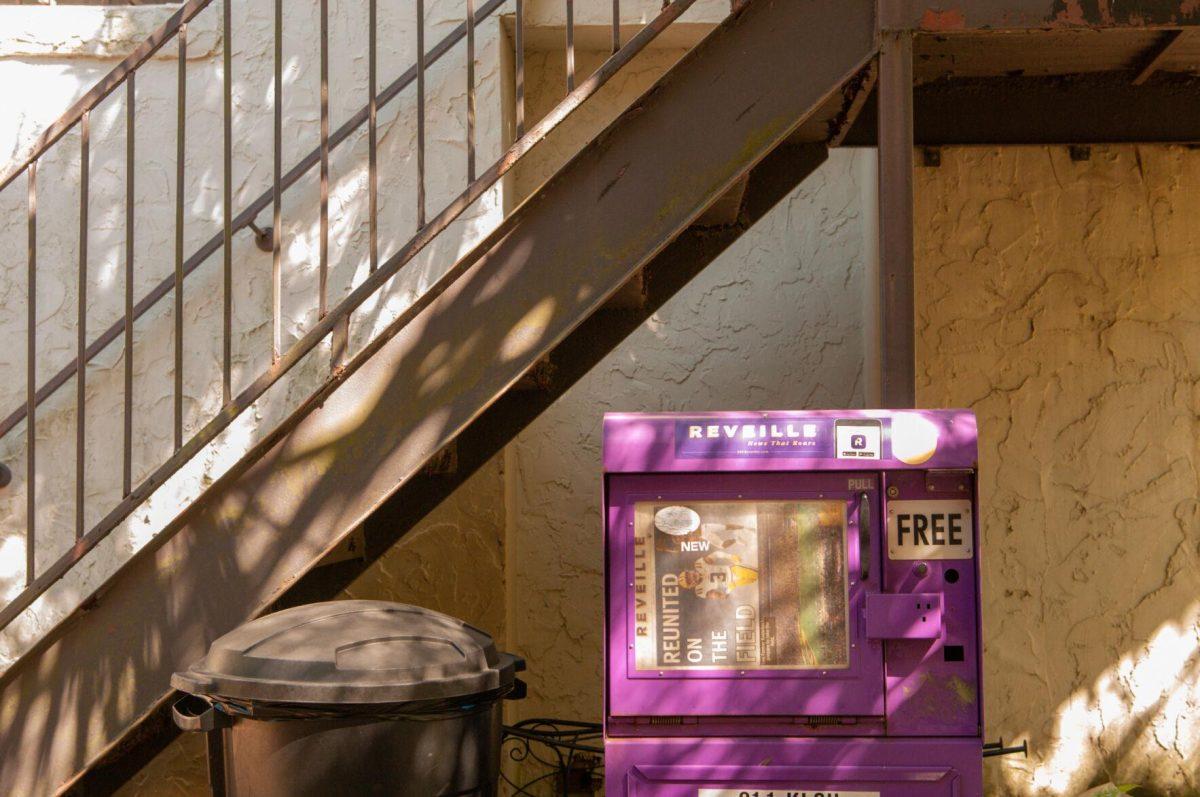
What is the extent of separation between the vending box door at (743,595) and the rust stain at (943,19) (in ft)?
4.40

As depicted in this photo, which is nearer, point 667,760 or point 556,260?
point 667,760

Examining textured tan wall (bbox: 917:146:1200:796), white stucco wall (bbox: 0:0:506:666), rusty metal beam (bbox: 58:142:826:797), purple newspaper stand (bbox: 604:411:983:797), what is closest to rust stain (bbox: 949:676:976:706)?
purple newspaper stand (bbox: 604:411:983:797)

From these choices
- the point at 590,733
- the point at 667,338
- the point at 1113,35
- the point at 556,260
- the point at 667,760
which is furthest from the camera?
the point at 667,338

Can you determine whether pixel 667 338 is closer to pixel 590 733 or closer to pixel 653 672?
pixel 590 733

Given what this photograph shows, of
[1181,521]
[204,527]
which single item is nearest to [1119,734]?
[1181,521]

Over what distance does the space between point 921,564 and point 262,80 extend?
340cm

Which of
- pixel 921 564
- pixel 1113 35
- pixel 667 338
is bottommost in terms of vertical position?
pixel 921 564

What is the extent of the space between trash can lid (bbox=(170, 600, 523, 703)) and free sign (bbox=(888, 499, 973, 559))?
1078 mm

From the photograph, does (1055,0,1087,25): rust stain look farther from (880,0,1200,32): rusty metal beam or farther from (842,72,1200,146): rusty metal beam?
(842,72,1200,146): rusty metal beam

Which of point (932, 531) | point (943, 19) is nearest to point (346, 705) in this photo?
point (932, 531)

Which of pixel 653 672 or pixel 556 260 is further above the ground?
pixel 556 260

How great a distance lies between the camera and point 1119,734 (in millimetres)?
4918

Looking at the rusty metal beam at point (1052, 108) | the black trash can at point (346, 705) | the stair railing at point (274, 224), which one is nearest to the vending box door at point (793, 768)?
the black trash can at point (346, 705)

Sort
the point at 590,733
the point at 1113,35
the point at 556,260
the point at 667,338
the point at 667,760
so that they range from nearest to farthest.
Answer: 1. the point at 667,760
2. the point at 556,260
3. the point at 1113,35
4. the point at 590,733
5. the point at 667,338
